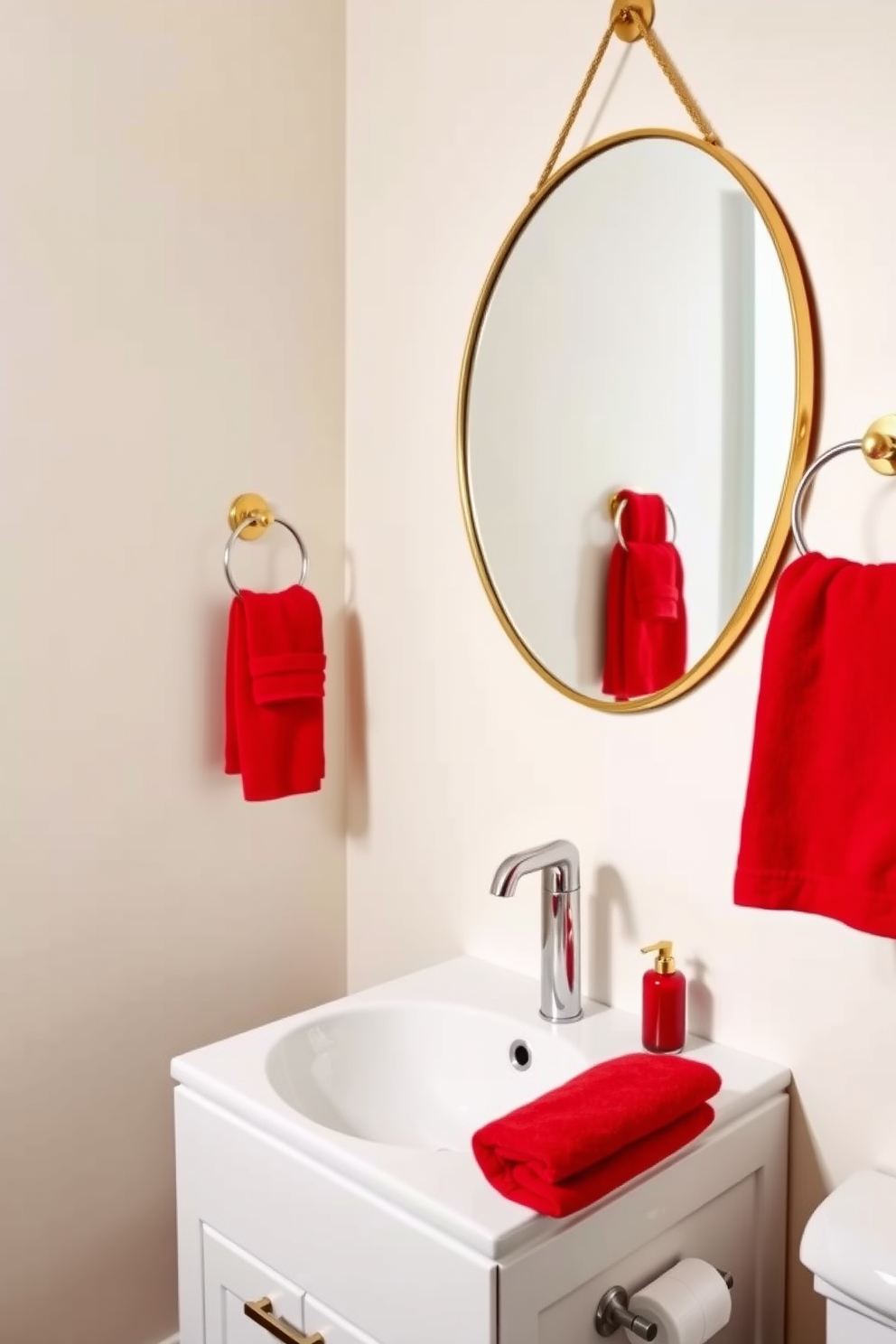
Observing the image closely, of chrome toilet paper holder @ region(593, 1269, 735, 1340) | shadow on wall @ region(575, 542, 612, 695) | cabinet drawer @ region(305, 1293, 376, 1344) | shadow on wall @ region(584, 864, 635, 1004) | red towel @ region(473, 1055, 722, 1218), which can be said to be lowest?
cabinet drawer @ region(305, 1293, 376, 1344)

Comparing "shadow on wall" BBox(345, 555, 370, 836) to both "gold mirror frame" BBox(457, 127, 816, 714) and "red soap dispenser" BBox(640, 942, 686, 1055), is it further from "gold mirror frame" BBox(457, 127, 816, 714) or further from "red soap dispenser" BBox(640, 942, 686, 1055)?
"red soap dispenser" BBox(640, 942, 686, 1055)

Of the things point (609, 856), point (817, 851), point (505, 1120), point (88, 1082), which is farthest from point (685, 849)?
point (88, 1082)

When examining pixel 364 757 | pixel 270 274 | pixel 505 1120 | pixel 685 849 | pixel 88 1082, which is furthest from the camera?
pixel 364 757

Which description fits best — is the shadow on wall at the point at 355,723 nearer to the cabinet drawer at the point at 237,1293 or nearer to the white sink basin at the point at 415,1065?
the white sink basin at the point at 415,1065

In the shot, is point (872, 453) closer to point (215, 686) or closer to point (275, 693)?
point (275, 693)

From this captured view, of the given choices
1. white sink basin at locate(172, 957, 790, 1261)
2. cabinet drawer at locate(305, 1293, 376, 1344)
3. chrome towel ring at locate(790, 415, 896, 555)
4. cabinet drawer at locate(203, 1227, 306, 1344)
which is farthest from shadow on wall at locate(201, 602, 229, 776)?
chrome towel ring at locate(790, 415, 896, 555)

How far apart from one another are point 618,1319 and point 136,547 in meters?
1.10

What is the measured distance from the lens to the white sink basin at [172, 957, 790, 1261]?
1348 mm

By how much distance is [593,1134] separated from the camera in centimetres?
113

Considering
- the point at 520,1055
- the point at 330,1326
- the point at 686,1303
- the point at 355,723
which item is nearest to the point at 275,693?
the point at 355,723

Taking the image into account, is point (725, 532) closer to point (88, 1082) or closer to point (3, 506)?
point (3, 506)

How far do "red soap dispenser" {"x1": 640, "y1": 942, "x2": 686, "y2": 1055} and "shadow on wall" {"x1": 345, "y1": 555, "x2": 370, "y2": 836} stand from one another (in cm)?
65

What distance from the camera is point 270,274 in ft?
5.94

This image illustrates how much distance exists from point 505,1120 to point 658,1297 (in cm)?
23
